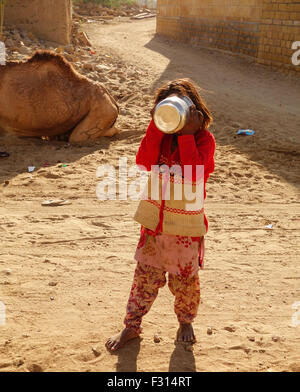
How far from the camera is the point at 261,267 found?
331 cm

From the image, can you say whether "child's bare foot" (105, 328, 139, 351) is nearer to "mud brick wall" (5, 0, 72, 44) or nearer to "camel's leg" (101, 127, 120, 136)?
"camel's leg" (101, 127, 120, 136)

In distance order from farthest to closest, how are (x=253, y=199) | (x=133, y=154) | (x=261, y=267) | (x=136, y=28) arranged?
(x=136, y=28), (x=133, y=154), (x=253, y=199), (x=261, y=267)

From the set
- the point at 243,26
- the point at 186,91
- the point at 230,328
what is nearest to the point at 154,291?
the point at 230,328

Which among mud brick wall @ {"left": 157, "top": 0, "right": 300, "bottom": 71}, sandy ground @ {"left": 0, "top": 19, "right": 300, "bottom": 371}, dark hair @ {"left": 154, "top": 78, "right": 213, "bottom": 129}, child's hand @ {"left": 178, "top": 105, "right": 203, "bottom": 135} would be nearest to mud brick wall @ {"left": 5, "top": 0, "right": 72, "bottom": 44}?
mud brick wall @ {"left": 157, "top": 0, "right": 300, "bottom": 71}

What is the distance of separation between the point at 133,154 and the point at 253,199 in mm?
1752

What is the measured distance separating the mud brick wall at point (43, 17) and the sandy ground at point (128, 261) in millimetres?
5051

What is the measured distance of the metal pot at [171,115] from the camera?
183 cm

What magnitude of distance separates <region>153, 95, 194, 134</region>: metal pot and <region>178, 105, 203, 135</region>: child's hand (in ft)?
0.21

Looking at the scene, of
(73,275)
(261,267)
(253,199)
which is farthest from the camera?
(253,199)

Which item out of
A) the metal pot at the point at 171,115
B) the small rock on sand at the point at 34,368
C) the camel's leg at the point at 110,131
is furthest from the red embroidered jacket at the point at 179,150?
the camel's leg at the point at 110,131

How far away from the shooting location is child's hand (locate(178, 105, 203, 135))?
6.41 feet

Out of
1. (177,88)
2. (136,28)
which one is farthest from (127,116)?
(136,28)
